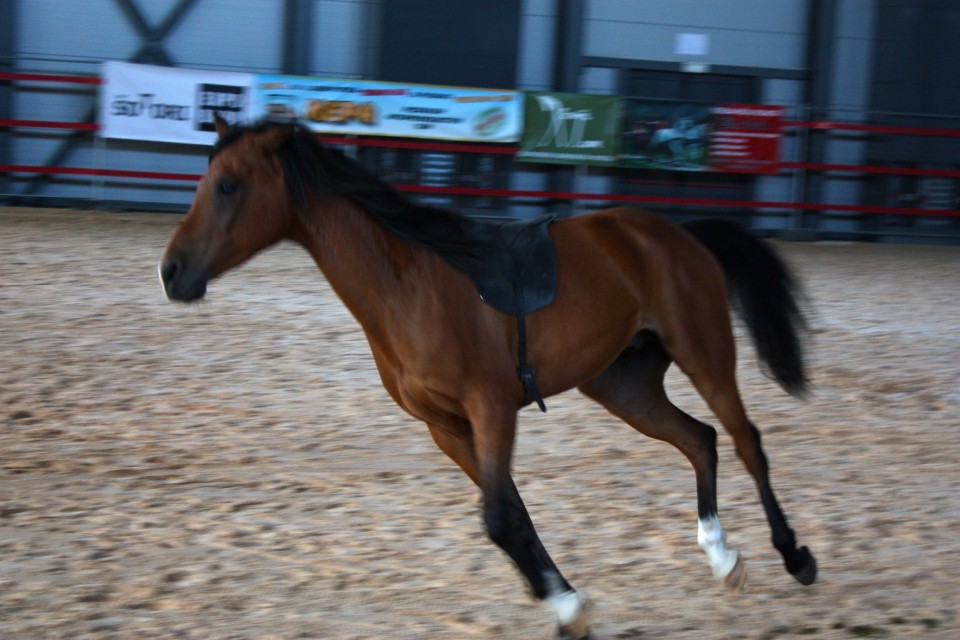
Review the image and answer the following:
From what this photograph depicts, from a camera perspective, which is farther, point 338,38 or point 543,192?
point 338,38

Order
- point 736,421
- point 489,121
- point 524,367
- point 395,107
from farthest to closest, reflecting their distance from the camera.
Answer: point 489,121 < point 395,107 < point 736,421 < point 524,367

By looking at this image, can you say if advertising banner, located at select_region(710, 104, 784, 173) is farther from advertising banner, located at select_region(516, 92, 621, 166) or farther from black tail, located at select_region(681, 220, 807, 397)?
black tail, located at select_region(681, 220, 807, 397)

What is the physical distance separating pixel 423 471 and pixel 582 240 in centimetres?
205

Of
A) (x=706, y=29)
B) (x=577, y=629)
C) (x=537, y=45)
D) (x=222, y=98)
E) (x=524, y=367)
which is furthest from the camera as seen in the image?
(x=706, y=29)

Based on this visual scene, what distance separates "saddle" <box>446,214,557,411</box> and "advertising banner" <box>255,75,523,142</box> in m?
10.00

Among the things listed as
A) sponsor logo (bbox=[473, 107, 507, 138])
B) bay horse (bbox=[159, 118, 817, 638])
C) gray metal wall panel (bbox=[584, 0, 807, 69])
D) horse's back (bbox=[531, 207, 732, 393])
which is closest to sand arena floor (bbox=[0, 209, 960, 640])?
bay horse (bbox=[159, 118, 817, 638])

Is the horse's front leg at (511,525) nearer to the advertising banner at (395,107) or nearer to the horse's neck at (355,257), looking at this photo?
the horse's neck at (355,257)

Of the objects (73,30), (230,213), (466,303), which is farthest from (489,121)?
(230,213)

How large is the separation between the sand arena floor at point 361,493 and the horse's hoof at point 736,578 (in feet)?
0.17

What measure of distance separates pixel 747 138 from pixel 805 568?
36.8ft

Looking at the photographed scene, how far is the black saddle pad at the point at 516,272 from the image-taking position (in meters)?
3.70

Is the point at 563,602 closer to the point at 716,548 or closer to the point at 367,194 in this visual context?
the point at 716,548

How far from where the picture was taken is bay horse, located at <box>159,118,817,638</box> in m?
3.48

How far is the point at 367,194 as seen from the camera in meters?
3.66
